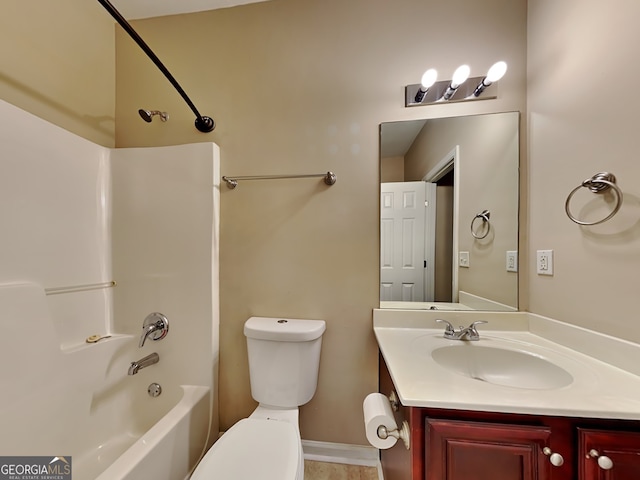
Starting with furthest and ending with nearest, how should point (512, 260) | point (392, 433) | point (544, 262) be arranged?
point (512, 260) < point (544, 262) < point (392, 433)

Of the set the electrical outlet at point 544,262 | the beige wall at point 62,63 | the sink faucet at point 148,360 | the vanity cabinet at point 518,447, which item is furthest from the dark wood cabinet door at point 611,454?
the beige wall at point 62,63

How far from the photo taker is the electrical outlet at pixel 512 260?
47.3 inches

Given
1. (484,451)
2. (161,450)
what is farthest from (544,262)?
(161,450)

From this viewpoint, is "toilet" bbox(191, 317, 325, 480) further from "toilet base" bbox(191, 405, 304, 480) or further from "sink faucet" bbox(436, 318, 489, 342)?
"sink faucet" bbox(436, 318, 489, 342)

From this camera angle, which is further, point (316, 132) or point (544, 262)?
point (316, 132)

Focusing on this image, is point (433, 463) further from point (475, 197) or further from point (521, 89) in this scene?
point (521, 89)

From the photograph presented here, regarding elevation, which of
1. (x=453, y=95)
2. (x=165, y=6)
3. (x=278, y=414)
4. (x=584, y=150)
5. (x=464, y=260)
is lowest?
(x=278, y=414)

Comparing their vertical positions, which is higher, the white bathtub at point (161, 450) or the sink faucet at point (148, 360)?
the sink faucet at point (148, 360)

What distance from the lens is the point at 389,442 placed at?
0.76 metres

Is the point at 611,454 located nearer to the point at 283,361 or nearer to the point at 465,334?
the point at 465,334

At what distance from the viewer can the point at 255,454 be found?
86 cm

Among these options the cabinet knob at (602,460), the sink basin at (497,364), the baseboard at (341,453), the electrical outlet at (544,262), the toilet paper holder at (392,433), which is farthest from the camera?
the baseboard at (341,453)

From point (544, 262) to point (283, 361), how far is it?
1342 mm

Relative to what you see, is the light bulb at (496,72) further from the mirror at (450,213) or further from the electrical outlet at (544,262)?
the electrical outlet at (544,262)
